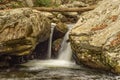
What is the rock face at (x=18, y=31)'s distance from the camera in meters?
16.2

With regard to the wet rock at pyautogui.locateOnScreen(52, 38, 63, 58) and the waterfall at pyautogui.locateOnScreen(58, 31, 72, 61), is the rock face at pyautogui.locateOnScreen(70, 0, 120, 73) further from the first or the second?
the wet rock at pyautogui.locateOnScreen(52, 38, 63, 58)

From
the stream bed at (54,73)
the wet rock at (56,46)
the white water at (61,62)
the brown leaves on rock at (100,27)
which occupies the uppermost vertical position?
the brown leaves on rock at (100,27)

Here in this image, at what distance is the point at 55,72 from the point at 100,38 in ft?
10.1

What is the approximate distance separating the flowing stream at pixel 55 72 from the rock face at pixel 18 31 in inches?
47.8

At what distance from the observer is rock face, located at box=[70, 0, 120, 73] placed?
15297 mm

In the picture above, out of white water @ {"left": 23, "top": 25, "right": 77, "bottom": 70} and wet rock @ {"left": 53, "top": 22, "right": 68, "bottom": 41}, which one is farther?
wet rock @ {"left": 53, "top": 22, "right": 68, "bottom": 41}

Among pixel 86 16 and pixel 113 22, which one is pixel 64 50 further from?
→ pixel 113 22

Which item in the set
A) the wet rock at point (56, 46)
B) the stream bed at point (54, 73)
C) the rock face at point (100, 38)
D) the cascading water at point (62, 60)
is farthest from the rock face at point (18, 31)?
the wet rock at point (56, 46)

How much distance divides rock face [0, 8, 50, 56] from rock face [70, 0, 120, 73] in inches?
94.0

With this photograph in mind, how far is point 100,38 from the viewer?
53.7 feet

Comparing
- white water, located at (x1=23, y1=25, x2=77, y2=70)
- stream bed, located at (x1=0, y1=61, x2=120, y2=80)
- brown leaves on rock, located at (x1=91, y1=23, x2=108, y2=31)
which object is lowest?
stream bed, located at (x1=0, y1=61, x2=120, y2=80)

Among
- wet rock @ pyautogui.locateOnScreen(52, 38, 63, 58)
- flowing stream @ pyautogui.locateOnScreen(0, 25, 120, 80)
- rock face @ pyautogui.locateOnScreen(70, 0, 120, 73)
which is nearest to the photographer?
flowing stream @ pyautogui.locateOnScreen(0, 25, 120, 80)

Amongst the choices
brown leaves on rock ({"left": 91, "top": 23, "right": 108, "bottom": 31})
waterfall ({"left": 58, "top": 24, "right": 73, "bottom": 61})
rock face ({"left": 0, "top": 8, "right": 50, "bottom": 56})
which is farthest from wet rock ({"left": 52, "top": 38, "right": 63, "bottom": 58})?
brown leaves on rock ({"left": 91, "top": 23, "right": 108, "bottom": 31})

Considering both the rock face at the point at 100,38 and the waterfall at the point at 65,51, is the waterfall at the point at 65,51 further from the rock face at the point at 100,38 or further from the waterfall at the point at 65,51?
the rock face at the point at 100,38
